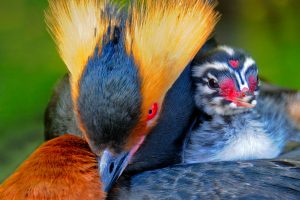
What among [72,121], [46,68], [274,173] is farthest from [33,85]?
[274,173]

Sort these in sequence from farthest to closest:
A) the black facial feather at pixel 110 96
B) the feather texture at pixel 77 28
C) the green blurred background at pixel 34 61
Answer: the green blurred background at pixel 34 61, the feather texture at pixel 77 28, the black facial feather at pixel 110 96

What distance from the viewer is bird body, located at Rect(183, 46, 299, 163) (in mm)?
1833

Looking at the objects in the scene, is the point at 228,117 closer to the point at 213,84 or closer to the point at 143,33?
the point at 213,84

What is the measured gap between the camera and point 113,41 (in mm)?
1718

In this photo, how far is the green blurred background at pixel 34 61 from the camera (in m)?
3.19

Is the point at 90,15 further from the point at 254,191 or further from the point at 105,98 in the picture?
the point at 254,191

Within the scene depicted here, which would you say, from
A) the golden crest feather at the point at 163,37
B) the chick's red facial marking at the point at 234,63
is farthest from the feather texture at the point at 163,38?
the chick's red facial marking at the point at 234,63

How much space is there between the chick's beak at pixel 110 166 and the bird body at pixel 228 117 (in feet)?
0.92

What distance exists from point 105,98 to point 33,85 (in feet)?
5.41

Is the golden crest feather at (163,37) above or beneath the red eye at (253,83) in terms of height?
above

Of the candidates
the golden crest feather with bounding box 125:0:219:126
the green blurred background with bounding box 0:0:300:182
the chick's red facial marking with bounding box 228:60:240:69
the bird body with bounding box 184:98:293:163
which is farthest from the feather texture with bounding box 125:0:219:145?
the green blurred background with bounding box 0:0:300:182

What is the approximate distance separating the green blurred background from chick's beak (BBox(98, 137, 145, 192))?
1.49m

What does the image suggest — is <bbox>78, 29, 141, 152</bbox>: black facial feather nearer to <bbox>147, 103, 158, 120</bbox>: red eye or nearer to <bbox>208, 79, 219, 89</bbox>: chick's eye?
<bbox>147, 103, 158, 120</bbox>: red eye

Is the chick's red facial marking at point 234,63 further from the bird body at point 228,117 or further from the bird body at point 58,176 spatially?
the bird body at point 58,176
